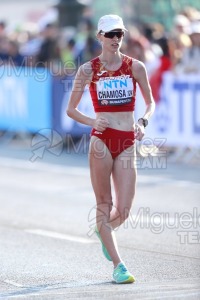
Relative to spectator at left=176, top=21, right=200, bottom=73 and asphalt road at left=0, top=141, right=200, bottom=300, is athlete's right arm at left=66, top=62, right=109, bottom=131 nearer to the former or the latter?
asphalt road at left=0, top=141, right=200, bottom=300

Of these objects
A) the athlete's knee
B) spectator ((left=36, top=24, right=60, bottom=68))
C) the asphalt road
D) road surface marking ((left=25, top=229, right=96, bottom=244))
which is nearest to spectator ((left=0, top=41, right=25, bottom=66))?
spectator ((left=36, top=24, right=60, bottom=68))

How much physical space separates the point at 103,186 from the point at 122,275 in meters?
0.77

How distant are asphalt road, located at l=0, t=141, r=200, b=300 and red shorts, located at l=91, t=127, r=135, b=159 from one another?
3.55 ft

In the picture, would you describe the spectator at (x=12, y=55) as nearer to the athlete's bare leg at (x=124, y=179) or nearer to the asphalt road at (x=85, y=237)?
the asphalt road at (x=85, y=237)

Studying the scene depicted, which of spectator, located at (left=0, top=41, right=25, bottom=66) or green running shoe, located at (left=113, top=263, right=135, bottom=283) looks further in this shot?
spectator, located at (left=0, top=41, right=25, bottom=66)

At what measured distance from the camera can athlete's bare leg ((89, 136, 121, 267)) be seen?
8.41m

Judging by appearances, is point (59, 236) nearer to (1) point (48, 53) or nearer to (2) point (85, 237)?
(2) point (85, 237)

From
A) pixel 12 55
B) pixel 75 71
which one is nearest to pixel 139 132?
pixel 75 71

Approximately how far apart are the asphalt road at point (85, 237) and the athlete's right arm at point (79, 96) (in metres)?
1.29

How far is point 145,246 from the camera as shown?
33.4 feet

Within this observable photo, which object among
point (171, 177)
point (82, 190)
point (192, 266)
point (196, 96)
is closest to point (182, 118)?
point (196, 96)

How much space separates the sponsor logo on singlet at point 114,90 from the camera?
8.38 m

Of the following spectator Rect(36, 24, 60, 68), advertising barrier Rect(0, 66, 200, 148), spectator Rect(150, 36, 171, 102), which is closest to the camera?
advertising barrier Rect(0, 66, 200, 148)

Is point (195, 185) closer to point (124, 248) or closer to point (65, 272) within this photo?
point (124, 248)
